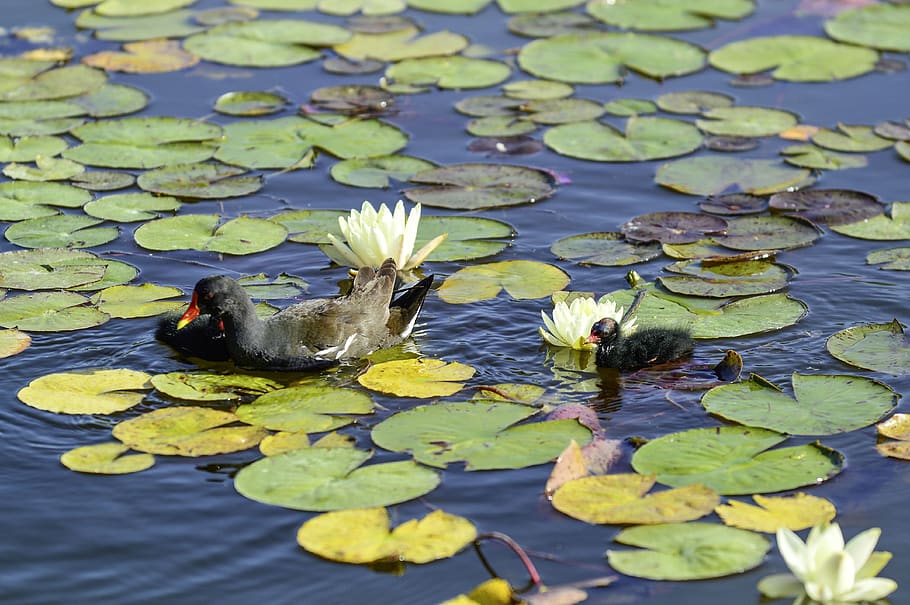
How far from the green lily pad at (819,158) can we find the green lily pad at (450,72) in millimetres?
2571

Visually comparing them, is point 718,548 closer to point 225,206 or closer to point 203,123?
point 225,206

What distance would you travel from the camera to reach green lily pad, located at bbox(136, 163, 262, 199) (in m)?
8.98

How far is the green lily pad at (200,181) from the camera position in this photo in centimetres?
898

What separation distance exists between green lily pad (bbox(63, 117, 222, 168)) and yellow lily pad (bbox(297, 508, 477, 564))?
4.69 meters

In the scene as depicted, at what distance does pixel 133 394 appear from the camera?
257 inches

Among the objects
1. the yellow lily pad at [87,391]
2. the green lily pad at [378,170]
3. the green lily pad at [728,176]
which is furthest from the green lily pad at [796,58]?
the yellow lily pad at [87,391]

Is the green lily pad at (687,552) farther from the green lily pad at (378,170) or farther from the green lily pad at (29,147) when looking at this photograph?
the green lily pad at (29,147)

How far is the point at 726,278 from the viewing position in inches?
313

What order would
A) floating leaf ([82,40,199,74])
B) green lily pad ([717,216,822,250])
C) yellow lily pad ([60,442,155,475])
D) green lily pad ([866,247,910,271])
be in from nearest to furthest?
1. yellow lily pad ([60,442,155,475])
2. green lily pad ([866,247,910,271])
3. green lily pad ([717,216,822,250])
4. floating leaf ([82,40,199,74])

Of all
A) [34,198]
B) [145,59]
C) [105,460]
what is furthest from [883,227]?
[145,59]

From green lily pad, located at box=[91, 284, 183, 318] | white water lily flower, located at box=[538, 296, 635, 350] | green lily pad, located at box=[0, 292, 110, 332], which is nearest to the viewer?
white water lily flower, located at box=[538, 296, 635, 350]

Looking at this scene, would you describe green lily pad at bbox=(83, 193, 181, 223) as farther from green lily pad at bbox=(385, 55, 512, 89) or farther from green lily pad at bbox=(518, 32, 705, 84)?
green lily pad at bbox=(518, 32, 705, 84)

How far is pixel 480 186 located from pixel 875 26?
193 inches

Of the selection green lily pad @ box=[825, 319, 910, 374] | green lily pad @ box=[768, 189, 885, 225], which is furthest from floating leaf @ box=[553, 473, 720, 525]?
green lily pad @ box=[768, 189, 885, 225]
